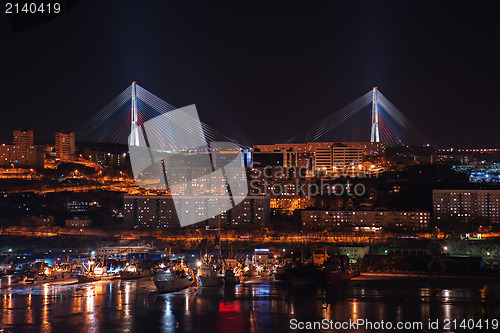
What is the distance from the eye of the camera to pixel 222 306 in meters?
6.74

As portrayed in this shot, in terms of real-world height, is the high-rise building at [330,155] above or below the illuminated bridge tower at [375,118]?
below

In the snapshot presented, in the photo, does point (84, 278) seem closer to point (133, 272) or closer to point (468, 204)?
point (133, 272)

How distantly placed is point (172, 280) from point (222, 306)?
1.41 metres

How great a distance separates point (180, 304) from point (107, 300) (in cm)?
76

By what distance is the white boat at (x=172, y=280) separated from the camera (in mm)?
7793

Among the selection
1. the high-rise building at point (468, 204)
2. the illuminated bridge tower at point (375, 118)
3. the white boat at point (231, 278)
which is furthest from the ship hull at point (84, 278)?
the illuminated bridge tower at point (375, 118)

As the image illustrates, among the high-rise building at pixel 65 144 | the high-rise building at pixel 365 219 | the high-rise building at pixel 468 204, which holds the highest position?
the high-rise building at pixel 65 144

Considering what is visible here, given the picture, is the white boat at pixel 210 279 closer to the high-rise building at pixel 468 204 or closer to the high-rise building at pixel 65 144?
the high-rise building at pixel 468 204

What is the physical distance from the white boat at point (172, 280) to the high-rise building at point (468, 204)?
6.15 metres

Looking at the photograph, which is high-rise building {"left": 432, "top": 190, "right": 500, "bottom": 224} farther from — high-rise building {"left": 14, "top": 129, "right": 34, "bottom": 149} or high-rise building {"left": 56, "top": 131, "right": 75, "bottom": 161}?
high-rise building {"left": 14, "top": 129, "right": 34, "bottom": 149}

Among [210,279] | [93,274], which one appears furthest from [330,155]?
[93,274]

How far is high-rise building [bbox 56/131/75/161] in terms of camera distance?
20.9 metres

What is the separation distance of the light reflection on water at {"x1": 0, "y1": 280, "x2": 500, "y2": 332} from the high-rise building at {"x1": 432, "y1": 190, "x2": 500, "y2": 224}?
17.1ft

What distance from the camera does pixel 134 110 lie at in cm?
1585
